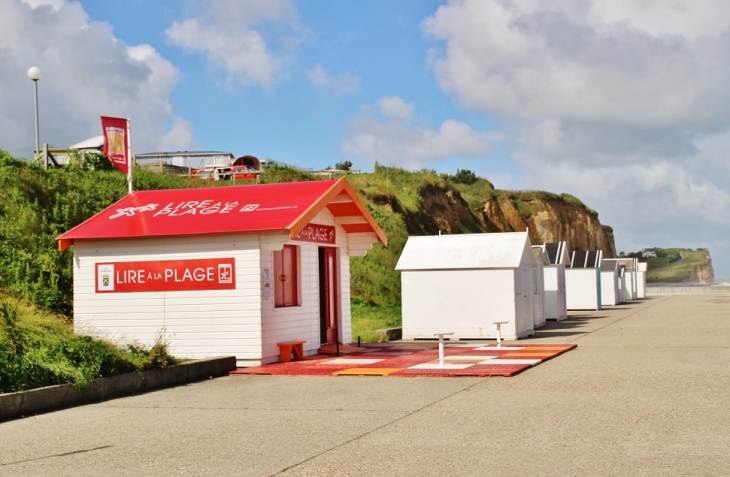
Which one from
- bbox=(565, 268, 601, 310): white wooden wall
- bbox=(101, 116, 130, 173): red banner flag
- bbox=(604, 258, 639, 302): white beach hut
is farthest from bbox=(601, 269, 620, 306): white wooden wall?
bbox=(101, 116, 130, 173): red banner flag

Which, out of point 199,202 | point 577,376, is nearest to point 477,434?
point 577,376

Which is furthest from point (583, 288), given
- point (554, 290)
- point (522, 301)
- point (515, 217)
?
point (515, 217)

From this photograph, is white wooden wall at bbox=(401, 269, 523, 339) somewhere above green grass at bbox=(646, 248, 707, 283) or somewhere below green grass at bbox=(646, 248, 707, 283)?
below

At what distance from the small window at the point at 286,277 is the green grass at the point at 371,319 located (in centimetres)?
511

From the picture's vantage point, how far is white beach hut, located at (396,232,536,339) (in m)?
23.8

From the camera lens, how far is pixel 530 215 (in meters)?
90.2

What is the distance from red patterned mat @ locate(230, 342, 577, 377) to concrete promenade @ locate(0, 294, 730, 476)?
22.8 inches

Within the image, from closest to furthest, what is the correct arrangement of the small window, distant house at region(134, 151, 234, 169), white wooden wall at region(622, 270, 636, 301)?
the small window < distant house at region(134, 151, 234, 169) < white wooden wall at region(622, 270, 636, 301)

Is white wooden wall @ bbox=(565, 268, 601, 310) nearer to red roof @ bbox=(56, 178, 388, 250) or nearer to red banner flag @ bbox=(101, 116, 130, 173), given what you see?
red roof @ bbox=(56, 178, 388, 250)

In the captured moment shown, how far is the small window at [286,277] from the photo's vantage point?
60.0ft

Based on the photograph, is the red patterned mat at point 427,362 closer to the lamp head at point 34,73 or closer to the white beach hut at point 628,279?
the lamp head at point 34,73

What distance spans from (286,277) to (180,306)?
233 cm

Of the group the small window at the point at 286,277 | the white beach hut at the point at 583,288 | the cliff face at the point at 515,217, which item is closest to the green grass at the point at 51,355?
the small window at the point at 286,277

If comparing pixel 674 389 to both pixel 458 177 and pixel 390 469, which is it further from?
pixel 458 177
